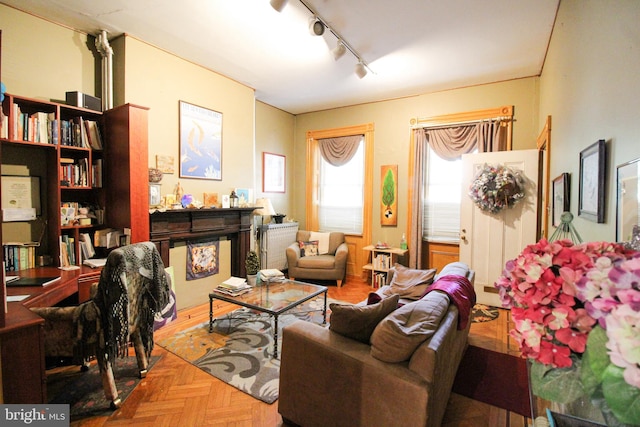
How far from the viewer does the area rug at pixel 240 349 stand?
2236 millimetres

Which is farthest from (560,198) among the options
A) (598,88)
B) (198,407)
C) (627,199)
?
(198,407)

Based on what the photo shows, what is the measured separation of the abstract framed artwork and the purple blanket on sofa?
8.08ft

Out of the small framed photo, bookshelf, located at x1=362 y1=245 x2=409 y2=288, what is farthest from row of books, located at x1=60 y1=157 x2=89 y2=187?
the small framed photo

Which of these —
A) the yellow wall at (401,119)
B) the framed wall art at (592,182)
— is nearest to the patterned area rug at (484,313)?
the yellow wall at (401,119)

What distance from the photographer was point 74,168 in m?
2.75

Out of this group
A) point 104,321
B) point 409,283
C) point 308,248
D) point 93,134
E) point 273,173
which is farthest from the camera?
point 273,173

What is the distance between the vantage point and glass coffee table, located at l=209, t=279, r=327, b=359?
102 inches

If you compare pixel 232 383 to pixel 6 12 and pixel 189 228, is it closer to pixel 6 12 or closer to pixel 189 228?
pixel 189 228

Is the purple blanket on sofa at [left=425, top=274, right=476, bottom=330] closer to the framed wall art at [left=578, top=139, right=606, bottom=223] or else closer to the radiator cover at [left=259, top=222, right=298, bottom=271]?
the framed wall art at [left=578, top=139, right=606, bottom=223]

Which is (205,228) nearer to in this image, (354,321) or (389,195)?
(354,321)

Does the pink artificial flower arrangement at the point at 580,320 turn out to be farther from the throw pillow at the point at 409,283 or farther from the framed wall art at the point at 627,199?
the throw pillow at the point at 409,283

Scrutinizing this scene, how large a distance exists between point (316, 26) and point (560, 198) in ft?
8.10

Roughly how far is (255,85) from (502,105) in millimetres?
3458

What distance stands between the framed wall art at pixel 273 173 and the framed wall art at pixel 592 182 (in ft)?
13.7
